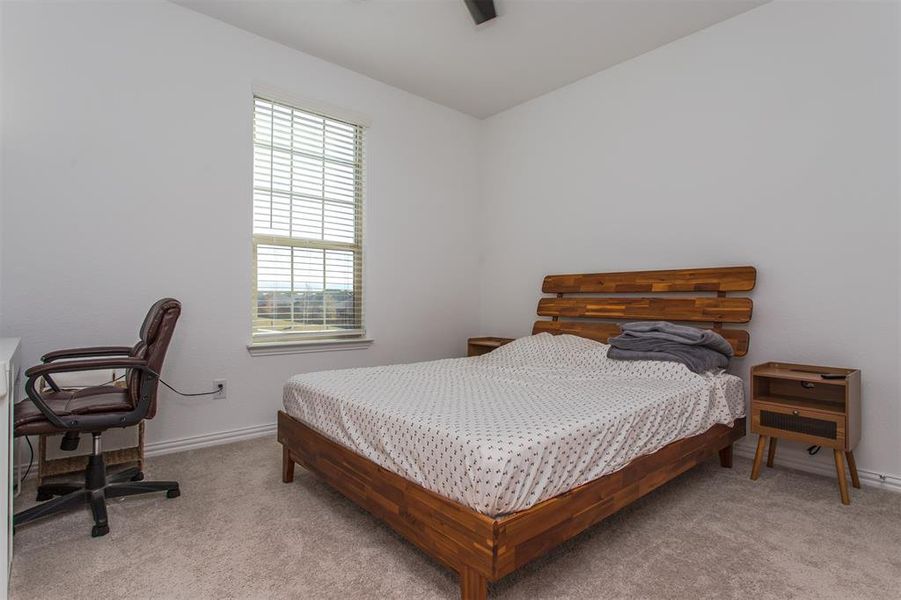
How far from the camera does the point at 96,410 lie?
196 centimetres

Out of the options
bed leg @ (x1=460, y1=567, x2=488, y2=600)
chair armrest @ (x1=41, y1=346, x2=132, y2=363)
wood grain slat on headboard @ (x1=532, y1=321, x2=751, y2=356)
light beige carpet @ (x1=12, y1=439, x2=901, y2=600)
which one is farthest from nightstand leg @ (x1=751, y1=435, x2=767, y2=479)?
chair armrest @ (x1=41, y1=346, x2=132, y2=363)

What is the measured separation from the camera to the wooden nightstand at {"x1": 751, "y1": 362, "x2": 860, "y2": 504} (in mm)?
2213

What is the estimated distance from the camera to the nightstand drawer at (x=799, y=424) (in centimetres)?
221

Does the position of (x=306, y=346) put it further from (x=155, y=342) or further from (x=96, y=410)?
(x=96, y=410)

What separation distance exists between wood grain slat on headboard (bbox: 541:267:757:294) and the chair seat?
2936 mm

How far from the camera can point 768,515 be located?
6.88ft

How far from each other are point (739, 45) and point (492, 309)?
272 cm

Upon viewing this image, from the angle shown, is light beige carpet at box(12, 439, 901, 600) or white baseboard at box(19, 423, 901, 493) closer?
light beige carpet at box(12, 439, 901, 600)

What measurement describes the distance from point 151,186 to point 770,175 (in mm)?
3739

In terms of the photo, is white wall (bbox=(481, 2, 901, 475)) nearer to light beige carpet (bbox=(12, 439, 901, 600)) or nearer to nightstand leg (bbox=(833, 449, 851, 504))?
nightstand leg (bbox=(833, 449, 851, 504))

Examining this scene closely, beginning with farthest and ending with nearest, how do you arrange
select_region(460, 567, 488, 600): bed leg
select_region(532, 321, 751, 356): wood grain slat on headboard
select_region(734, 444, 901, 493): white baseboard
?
select_region(532, 321, 751, 356): wood grain slat on headboard, select_region(734, 444, 901, 493): white baseboard, select_region(460, 567, 488, 600): bed leg

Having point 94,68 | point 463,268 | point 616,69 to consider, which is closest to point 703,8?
point 616,69

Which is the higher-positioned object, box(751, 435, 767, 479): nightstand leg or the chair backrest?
the chair backrest

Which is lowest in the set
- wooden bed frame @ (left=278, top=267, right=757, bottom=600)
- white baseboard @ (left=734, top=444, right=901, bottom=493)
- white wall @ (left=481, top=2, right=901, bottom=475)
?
white baseboard @ (left=734, top=444, right=901, bottom=493)
